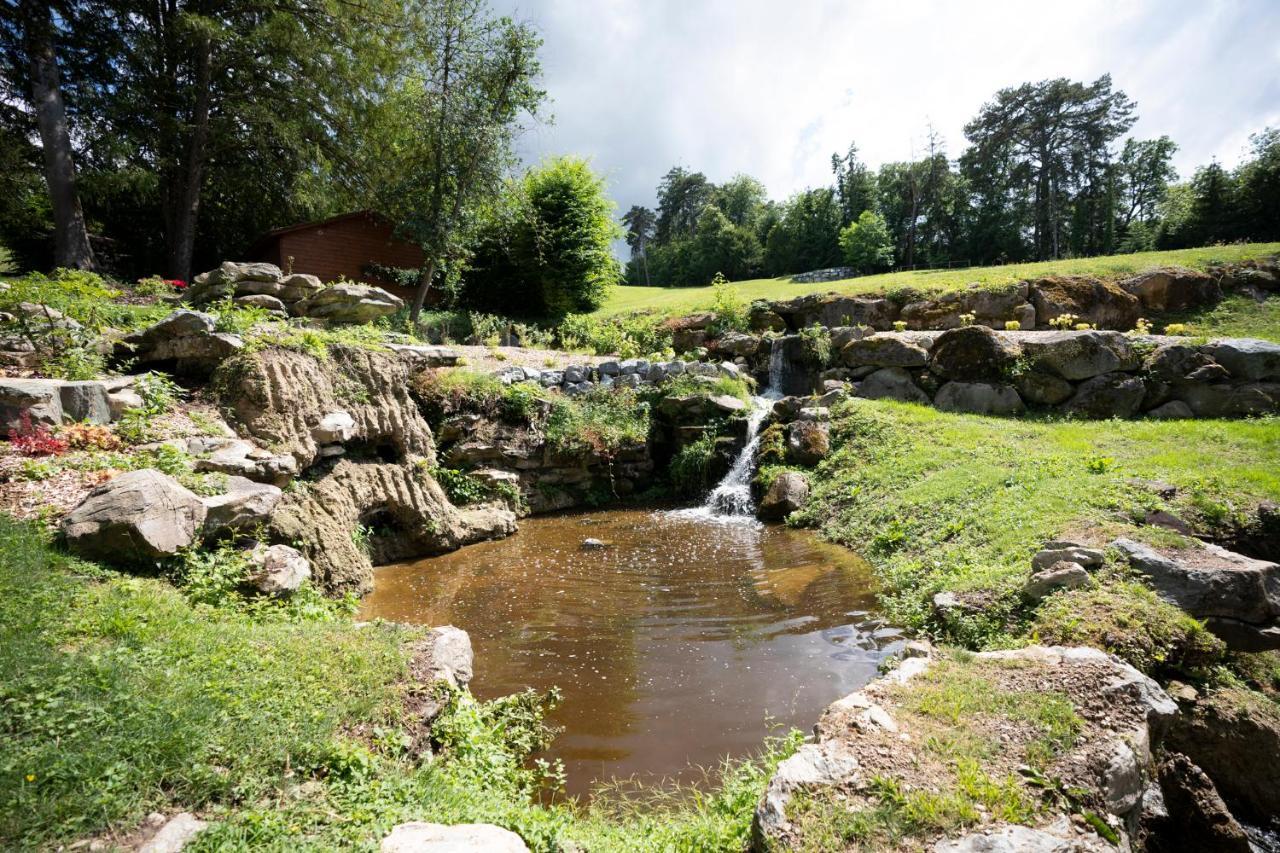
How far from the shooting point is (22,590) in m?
3.68

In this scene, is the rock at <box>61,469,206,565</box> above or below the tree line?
below

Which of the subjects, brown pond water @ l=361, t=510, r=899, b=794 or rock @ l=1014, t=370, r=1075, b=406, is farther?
rock @ l=1014, t=370, r=1075, b=406

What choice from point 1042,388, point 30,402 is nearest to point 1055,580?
point 1042,388

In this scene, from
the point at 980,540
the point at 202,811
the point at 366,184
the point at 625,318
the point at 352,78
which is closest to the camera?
the point at 202,811

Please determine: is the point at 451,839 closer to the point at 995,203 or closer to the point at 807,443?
the point at 807,443

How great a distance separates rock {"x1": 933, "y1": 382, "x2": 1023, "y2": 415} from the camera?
12.4 metres

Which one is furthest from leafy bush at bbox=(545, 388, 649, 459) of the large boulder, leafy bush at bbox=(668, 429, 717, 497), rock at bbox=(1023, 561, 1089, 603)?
the large boulder

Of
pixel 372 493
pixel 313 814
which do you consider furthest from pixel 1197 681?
pixel 372 493

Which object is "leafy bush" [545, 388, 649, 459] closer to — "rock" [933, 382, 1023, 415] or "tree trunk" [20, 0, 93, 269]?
"rock" [933, 382, 1023, 415]

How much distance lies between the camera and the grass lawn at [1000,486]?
633 centimetres

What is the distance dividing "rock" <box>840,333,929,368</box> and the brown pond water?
21.4ft

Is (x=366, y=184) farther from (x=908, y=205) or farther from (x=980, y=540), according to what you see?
(x=908, y=205)

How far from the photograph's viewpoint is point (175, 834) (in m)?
2.30

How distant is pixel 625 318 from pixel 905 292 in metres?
10.1
